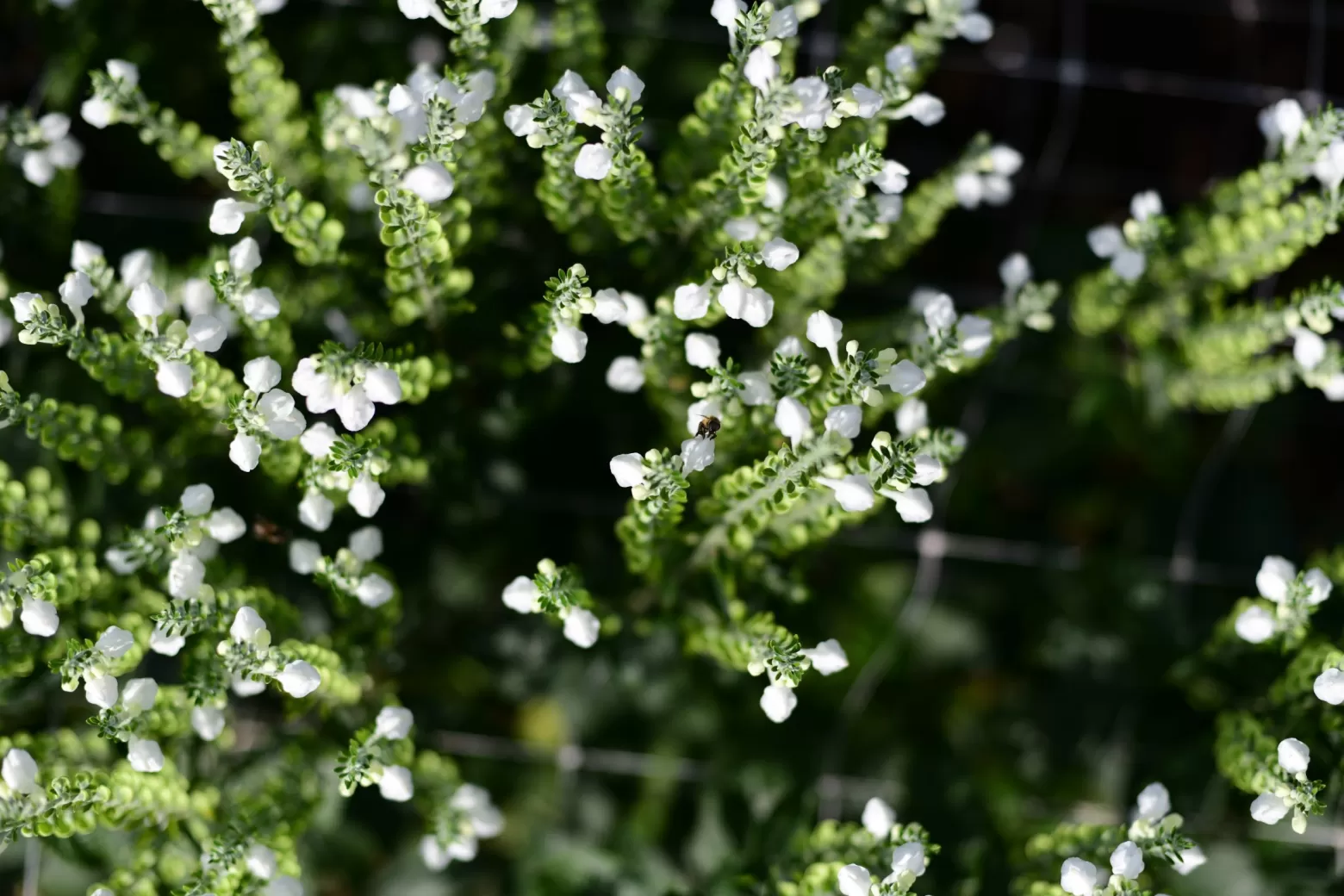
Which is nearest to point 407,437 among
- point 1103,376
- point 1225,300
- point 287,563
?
point 287,563

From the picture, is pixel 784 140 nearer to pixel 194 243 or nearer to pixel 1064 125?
pixel 194 243

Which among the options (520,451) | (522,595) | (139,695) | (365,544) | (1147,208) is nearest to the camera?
(139,695)

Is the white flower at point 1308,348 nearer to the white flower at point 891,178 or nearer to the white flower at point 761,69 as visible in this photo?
the white flower at point 891,178

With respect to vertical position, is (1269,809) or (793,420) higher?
(793,420)

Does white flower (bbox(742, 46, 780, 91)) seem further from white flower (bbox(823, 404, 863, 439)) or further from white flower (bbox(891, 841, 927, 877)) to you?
white flower (bbox(891, 841, 927, 877))

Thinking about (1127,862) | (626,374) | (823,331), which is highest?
(823,331)

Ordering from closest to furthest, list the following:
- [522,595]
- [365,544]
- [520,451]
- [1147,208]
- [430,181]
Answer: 1. [430,181]
2. [522,595]
3. [365,544]
4. [1147,208]
5. [520,451]

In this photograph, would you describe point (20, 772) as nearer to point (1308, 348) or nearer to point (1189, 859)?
point (1189, 859)

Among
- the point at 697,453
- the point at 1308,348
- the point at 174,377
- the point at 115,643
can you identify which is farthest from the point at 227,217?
the point at 1308,348
